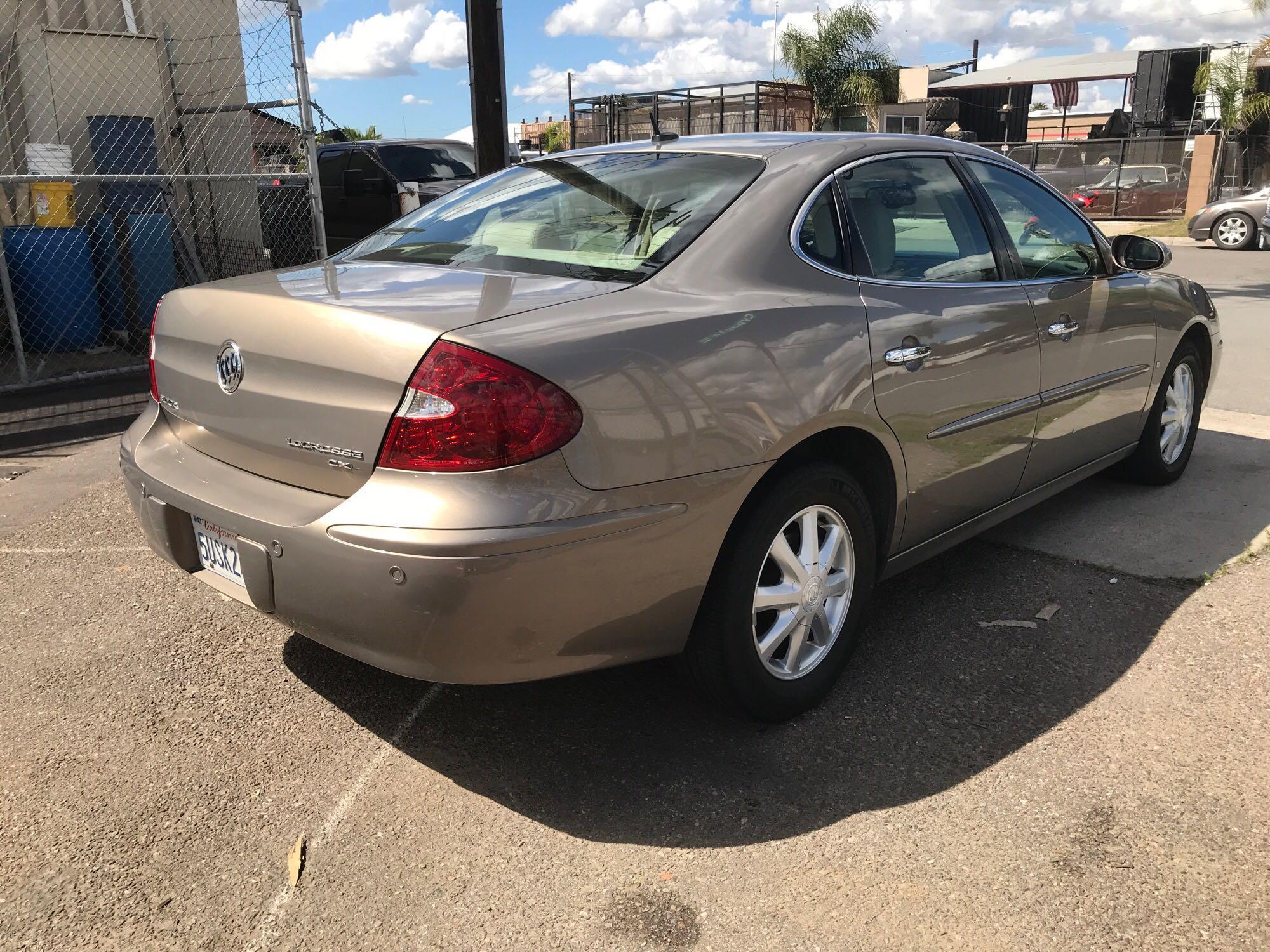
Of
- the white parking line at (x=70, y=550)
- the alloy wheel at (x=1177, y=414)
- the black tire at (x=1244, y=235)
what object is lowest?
the black tire at (x=1244, y=235)

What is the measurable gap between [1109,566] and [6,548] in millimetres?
4452

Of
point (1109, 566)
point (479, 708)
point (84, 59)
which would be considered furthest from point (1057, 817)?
point (84, 59)

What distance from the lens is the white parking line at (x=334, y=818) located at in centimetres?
222

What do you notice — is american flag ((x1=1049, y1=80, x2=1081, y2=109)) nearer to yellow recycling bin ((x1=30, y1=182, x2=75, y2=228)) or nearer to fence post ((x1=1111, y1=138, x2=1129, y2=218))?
fence post ((x1=1111, y1=138, x2=1129, y2=218))

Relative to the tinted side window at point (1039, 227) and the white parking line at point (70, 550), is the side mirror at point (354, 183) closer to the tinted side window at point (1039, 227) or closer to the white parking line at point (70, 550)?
the white parking line at point (70, 550)

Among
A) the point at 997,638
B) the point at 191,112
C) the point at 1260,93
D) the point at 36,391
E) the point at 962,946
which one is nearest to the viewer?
the point at 962,946

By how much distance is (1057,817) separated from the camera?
2580 millimetres

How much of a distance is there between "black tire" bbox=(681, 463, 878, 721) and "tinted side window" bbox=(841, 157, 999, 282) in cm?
71

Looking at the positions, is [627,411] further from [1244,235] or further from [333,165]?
[1244,235]

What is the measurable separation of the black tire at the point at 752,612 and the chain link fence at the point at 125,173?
6.04 metres

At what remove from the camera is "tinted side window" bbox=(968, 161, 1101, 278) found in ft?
12.6

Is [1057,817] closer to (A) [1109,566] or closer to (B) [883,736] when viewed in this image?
(B) [883,736]

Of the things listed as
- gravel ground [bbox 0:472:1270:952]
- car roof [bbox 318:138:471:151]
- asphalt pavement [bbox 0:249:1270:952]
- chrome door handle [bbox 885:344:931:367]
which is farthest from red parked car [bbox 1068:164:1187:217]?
gravel ground [bbox 0:472:1270:952]

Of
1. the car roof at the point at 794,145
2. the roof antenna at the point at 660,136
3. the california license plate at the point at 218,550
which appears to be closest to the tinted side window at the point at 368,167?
the roof antenna at the point at 660,136
